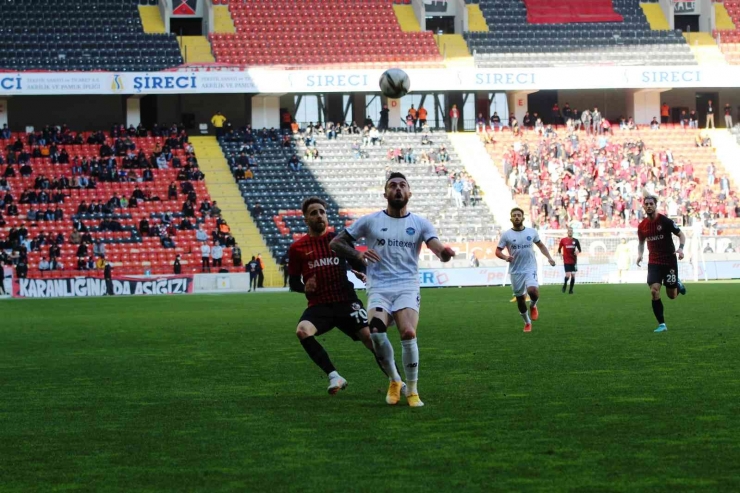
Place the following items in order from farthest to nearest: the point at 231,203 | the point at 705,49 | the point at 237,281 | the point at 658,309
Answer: the point at 705,49 < the point at 231,203 < the point at 237,281 < the point at 658,309

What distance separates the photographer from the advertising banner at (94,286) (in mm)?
42500

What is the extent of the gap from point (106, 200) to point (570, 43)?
23.8 m

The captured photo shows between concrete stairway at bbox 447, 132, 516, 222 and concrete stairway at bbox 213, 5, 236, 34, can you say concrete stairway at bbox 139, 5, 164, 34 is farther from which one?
concrete stairway at bbox 447, 132, 516, 222

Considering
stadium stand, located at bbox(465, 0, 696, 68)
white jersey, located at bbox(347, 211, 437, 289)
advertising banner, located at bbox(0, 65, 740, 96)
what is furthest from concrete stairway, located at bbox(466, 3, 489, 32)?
white jersey, located at bbox(347, 211, 437, 289)

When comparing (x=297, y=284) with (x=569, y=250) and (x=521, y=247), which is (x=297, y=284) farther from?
(x=569, y=250)

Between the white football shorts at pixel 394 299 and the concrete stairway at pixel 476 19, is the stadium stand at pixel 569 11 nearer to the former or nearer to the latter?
the concrete stairway at pixel 476 19

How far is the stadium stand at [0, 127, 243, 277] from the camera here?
1773 inches

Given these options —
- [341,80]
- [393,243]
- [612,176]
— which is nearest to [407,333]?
[393,243]

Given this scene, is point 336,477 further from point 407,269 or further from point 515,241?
point 515,241

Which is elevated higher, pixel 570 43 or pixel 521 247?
pixel 570 43

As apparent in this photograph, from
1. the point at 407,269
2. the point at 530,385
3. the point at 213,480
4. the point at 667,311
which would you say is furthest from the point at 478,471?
the point at 667,311

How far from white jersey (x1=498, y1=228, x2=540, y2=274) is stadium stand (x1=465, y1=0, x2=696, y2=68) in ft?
125

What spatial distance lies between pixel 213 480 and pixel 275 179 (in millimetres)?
45309

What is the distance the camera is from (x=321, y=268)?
11.2 m
